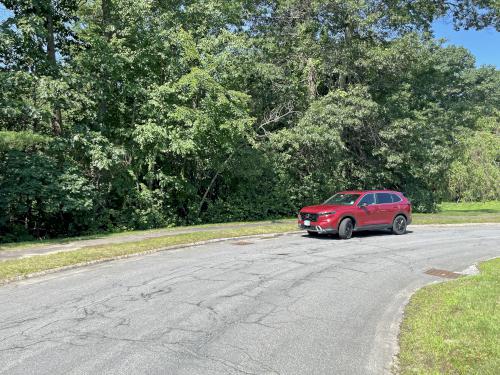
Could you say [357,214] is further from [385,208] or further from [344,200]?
[385,208]

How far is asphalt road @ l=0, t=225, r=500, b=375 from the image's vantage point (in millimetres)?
4953

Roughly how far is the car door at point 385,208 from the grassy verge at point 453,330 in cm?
863

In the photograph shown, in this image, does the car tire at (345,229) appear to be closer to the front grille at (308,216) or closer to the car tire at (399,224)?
the front grille at (308,216)

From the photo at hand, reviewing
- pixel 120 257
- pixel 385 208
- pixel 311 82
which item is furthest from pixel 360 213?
pixel 311 82

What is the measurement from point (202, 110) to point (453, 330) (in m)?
15.3

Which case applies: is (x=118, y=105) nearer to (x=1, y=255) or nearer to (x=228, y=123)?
(x=228, y=123)

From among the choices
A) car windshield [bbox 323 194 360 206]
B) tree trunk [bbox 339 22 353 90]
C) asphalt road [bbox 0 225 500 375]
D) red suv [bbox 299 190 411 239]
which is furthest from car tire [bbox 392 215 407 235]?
tree trunk [bbox 339 22 353 90]

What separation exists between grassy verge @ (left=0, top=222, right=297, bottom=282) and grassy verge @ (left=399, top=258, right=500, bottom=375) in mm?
7887

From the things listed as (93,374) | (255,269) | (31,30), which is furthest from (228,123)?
(93,374)

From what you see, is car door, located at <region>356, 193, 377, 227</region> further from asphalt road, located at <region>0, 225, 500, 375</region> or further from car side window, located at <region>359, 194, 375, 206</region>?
asphalt road, located at <region>0, 225, 500, 375</region>

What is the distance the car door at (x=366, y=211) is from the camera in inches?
641

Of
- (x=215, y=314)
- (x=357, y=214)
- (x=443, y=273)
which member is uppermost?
(x=357, y=214)

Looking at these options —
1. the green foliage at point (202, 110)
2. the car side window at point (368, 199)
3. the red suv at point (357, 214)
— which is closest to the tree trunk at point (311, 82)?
the green foliage at point (202, 110)

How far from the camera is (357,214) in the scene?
16188 millimetres
